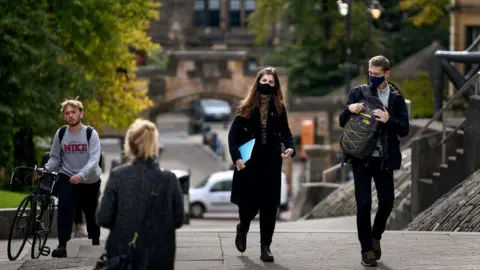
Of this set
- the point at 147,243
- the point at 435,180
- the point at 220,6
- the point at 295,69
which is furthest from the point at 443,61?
the point at 220,6

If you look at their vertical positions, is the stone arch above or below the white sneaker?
below

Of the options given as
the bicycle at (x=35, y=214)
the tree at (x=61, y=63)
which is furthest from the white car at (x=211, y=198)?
the bicycle at (x=35, y=214)

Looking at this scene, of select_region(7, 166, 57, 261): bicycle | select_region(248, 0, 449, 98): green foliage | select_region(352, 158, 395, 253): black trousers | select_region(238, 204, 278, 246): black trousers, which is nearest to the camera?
select_region(352, 158, 395, 253): black trousers

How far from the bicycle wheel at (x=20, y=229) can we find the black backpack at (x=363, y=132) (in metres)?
3.39

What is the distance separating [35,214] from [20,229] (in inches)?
10.4

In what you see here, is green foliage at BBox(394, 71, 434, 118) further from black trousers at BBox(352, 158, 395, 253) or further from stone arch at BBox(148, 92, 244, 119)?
black trousers at BBox(352, 158, 395, 253)

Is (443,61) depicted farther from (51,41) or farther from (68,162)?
(68,162)

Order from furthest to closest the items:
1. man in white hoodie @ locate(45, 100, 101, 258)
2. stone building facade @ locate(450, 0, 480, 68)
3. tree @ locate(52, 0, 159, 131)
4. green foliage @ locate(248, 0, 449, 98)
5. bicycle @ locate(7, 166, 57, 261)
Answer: green foliage @ locate(248, 0, 449, 98) → stone building facade @ locate(450, 0, 480, 68) → tree @ locate(52, 0, 159, 131) → bicycle @ locate(7, 166, 57, 261) → man in white hoodie @ locate(45, 100, 101, 258)

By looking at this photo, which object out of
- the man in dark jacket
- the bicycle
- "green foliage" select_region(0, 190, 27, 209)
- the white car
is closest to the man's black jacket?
the man in dark jacket

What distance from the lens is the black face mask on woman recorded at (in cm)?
1273

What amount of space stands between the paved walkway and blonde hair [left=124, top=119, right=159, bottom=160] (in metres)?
3.31

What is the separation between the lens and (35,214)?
13836 mm

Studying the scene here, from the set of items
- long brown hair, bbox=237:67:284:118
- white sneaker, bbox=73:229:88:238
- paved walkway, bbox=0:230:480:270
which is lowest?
white sneaker, bbox=73:229:88:238

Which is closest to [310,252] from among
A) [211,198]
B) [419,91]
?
[419,91]
